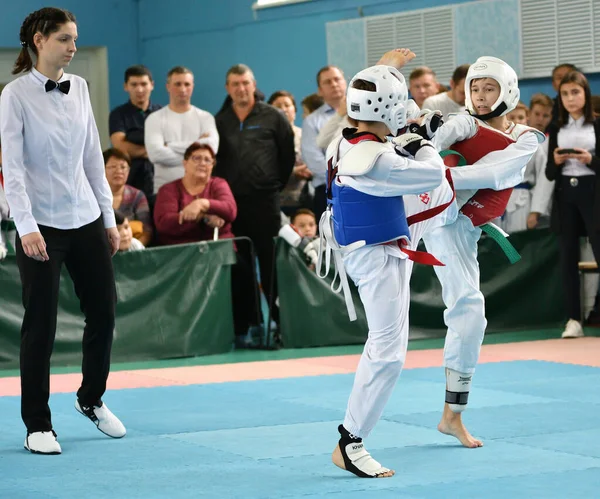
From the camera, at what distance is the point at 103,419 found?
5734 millimetres

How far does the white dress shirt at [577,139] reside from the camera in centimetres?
975

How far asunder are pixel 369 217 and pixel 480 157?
39.0 inches

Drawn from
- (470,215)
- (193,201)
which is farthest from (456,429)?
(193,201)

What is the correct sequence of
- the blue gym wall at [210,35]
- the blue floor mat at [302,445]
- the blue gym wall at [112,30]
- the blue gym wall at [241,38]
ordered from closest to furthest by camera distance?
the blue floor mat at [302,445] < the blue gym wall at [241,38] < the blue gym wall at [210,35] < the blue gym wall at [112,30]

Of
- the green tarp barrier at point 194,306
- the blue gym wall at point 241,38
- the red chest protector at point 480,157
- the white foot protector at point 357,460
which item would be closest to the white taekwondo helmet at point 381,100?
the red chest protector at point 480,157

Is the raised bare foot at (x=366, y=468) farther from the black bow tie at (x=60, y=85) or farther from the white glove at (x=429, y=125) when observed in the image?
the black bow tie at (x=60, y=85)

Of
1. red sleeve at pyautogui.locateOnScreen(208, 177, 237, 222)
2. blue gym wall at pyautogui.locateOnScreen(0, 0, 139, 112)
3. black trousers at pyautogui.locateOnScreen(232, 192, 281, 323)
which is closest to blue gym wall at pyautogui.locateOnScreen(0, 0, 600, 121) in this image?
blue gym wall at pyautogui.locateOnScreen(0, 0, 139, 112)

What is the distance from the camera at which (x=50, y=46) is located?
17.6 ft

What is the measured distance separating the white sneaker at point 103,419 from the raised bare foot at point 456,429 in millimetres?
1632

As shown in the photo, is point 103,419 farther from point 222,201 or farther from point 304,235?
point 304,235

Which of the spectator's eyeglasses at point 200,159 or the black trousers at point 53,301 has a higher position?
the spectator's eyeglasses at point 200,159

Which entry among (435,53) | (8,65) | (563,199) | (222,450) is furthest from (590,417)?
(8,65)

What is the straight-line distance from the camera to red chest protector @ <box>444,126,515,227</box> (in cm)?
546

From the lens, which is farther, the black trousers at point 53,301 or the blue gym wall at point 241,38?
the blue gym wall at point 241,38
